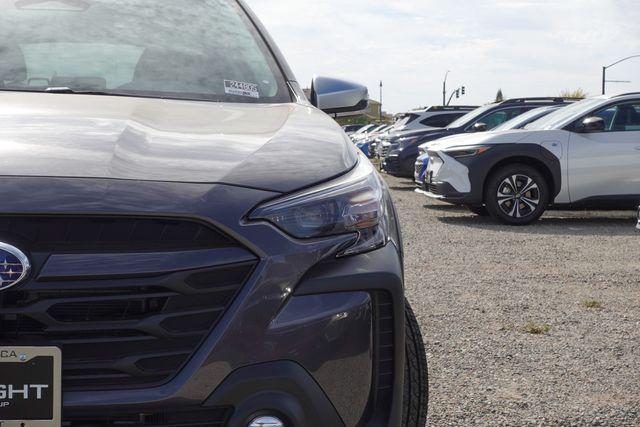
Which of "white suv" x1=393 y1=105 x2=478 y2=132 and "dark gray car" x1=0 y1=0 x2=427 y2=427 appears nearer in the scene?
"dark gray car" x1=0 y1=0 x2=427 y2=427

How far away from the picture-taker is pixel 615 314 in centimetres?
552

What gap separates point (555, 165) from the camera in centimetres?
1042

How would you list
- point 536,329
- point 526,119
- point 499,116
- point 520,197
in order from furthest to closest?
point 499,116, point 526,119, point 520,197, point 536,329

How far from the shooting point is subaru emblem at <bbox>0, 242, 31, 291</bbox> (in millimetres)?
1850

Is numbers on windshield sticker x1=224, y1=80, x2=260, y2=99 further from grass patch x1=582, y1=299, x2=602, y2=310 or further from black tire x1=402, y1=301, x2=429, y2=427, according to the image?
grass patch x1=582, y1=299, x2=602, y2=310

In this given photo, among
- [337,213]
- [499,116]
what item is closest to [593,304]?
[337,213]

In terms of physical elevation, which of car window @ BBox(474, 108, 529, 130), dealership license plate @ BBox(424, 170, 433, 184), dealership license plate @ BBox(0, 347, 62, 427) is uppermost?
car window @ BBox(474, 108, 529, 130)

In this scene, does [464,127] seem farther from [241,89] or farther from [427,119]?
[241,89]

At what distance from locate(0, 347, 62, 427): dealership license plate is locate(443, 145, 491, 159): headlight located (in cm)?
905

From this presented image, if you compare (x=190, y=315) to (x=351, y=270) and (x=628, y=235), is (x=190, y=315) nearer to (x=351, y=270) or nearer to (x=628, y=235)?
(x=351, y=270)

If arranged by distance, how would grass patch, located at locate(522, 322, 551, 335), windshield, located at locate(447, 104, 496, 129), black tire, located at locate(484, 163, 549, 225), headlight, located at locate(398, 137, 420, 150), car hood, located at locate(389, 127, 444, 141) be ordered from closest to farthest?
grass patch, located at locate(522, 322, 551, 335)
black tire, located at locate(484, 163, 549, 225)
windshield, located at locate(447, 104, 496, 129)
car hood, located at locate(389, 127, 444, 141)
headlight, located at locate(398, 137, 420, 150)

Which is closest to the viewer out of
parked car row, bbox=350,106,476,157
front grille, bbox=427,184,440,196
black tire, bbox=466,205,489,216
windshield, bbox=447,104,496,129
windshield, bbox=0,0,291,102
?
windshield, bbox=0,0,291,102

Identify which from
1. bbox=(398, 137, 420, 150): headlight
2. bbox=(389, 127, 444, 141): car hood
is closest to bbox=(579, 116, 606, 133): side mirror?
bbox=(389, 127, 444, 141): car hood

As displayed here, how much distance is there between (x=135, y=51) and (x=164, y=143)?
1095 millimetres
